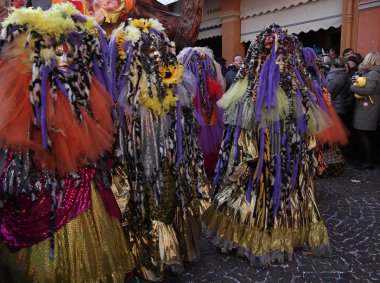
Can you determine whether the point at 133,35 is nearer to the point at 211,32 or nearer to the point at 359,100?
the point at 359,100

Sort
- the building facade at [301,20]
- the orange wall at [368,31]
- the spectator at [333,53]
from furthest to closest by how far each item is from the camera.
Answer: the spectator at [333,53] < the building facade at [301,20] < the orange wall at [368,31]

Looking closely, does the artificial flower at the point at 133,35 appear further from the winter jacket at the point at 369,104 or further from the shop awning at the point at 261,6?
the shop awning at the point at 261,6

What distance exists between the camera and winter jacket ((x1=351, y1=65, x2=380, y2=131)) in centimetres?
564

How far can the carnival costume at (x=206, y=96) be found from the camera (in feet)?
17.4

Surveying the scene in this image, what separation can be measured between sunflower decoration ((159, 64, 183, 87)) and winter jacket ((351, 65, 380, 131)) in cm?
414

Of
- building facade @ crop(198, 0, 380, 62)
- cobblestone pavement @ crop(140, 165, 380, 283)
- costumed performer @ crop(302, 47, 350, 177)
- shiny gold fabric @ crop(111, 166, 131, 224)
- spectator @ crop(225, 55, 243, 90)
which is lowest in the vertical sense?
cobblestone pavement @ crop(140, 165, 380, 283)

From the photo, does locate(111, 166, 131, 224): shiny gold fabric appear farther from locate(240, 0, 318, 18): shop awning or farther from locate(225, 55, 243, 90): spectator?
locate(240, 0, 318, 18): shop awning

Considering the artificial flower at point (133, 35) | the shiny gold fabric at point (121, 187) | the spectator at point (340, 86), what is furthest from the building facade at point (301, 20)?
the shiny gold fabric at point (121, 187)

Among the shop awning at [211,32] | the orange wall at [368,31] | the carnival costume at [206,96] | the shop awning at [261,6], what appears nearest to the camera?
the carnival costume at [206,96]

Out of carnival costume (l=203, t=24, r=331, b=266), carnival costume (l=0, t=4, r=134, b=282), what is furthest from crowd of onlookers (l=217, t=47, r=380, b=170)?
carnival costume (l=0, t=4, r=134, b=282)

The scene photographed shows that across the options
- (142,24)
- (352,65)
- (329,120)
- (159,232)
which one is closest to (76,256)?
(159,232)

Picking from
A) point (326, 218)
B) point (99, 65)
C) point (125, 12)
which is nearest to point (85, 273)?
point (99, 65)

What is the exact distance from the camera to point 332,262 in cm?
319

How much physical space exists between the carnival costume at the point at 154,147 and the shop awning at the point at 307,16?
20.8 ft
